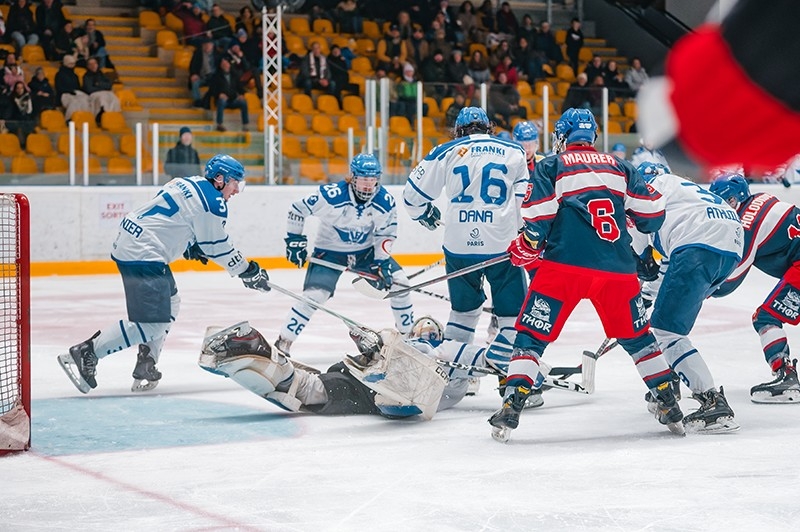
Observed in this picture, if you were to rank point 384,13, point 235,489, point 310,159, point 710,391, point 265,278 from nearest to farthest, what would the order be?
point 235,489
point 710,391
point 265,278
point 310,159
point 384,13

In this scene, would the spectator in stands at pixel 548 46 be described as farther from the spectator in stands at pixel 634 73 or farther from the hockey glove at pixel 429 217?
the hockey glove at pixel 429 217

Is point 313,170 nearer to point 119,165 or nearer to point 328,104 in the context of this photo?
point 328,104

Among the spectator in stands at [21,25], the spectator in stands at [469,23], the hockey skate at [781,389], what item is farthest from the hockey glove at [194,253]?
the spectator in stands at [469,23]

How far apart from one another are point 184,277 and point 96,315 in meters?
2.67

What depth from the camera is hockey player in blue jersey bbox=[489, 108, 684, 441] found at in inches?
167

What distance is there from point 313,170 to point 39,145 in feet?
8.81

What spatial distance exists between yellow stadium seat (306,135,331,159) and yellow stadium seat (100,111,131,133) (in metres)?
1.91

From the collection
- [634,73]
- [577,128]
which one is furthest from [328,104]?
[577,128]

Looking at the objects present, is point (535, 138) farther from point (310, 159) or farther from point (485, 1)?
point (485, 1)

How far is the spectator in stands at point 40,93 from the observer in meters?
11.1

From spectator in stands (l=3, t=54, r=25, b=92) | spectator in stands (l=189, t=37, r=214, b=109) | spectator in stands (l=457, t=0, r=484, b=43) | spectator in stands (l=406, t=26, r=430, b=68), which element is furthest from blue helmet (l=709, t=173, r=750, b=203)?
spectator in stands (l=457, t=0, r=484, b=43)

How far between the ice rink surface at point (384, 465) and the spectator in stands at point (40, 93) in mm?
5404

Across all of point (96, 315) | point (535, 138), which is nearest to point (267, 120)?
point (96, 315)

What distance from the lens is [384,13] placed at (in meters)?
16.2
